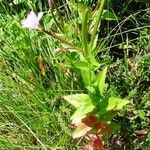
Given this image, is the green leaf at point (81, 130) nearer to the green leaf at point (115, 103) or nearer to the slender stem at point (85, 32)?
the green leaf at point (115, 103)

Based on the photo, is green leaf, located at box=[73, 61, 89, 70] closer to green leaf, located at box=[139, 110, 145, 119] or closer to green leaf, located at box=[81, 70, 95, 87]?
green leaf, located at box=[81, 70, 95, 87]

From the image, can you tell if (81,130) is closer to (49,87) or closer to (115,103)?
(115,103)

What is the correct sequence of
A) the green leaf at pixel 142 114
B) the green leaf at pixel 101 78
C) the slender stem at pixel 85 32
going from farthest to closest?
the green leaf at pixel 142 114 < the green leaf at pixel 101 78 < the slender stem at pixel 85 32

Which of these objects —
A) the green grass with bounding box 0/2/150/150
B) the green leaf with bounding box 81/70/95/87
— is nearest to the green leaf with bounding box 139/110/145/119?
the green grass with bounding box 0/2/150/150

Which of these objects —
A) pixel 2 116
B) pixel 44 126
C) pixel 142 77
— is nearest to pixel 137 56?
pixel 142 77

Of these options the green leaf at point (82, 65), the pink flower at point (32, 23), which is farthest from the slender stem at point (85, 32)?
the pink flower at point (32, 23)

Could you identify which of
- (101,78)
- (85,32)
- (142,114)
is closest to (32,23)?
(85,32)
